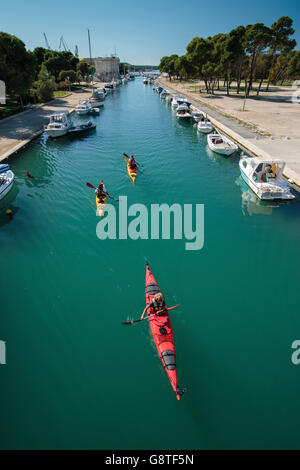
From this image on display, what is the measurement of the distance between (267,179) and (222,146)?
35.7 feet

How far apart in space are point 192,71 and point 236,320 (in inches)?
3312

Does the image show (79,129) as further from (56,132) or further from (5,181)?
(5,181)

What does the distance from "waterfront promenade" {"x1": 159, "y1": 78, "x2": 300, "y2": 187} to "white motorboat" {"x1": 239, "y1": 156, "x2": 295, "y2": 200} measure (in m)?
2.81

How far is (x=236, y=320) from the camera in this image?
38.8 ft

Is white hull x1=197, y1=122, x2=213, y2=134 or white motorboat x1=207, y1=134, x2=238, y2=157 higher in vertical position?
white hull x1=197, y1=122, x2=213, y2=134

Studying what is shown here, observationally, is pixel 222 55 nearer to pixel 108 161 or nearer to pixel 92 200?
pixel 108 161

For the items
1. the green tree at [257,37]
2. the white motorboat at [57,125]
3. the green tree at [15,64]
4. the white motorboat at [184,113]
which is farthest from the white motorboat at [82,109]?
the green tree at [257,37]

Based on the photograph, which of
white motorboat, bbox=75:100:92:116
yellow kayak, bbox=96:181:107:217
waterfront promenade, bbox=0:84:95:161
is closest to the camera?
yellow kayak, bbox=96:181:107:217

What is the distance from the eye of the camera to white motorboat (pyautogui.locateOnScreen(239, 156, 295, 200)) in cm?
2056

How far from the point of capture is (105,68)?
154m

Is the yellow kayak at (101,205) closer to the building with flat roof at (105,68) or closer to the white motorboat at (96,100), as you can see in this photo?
the white motorboat at (96,100)

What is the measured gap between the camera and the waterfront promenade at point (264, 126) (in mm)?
27766

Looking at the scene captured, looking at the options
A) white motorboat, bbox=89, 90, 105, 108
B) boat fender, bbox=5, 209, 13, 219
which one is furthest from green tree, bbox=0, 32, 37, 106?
boat fender, bbox=5, 209, 13, 219

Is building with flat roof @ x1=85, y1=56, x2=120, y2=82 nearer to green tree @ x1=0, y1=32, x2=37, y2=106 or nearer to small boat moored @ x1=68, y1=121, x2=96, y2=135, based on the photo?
green tree @ x1=0, y1=32, x2=37, y2=106
